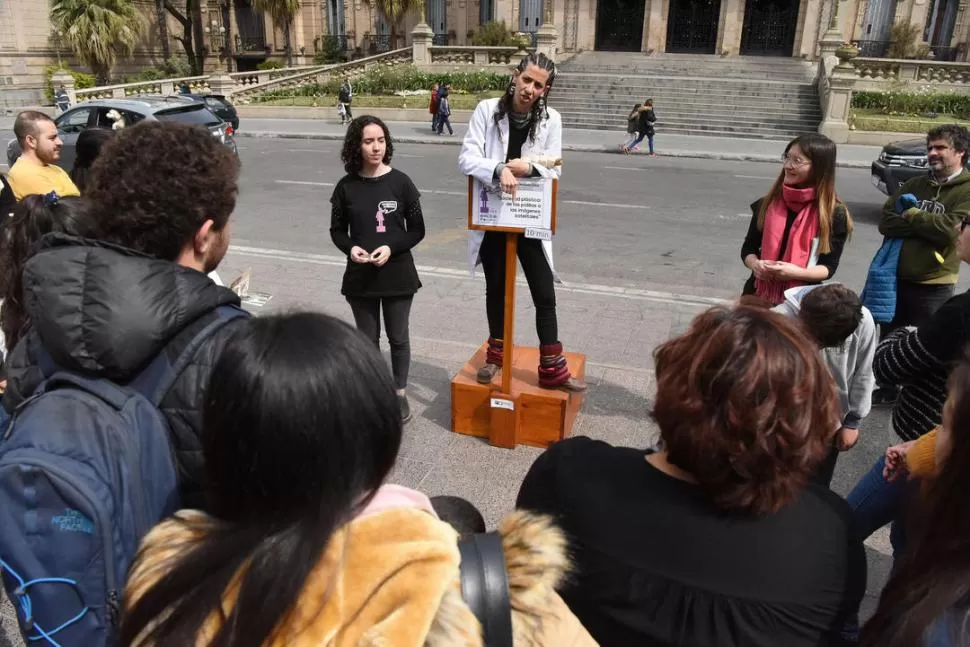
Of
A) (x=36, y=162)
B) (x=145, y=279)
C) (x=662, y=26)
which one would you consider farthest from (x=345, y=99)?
(x=145, y=279)

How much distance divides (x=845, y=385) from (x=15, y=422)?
3122mm

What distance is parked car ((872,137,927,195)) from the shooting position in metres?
11.2

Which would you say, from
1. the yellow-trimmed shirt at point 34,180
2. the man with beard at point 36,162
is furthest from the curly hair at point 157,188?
the man with beard at point 36,162

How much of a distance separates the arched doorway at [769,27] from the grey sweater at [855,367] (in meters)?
32.8

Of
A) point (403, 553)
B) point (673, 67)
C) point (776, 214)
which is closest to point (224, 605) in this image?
point (403, 553)

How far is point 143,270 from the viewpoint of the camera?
1553mm

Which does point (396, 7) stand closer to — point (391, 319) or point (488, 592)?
point (391, 319)

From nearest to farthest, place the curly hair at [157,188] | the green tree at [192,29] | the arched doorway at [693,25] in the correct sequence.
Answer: the curly hair at [157,188] → the arched doorway at [693,25] → the green tree at [192,29]

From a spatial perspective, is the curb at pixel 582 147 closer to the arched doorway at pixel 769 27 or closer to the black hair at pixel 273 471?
the arched doorway at pixel 769 27

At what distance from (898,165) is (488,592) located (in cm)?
1260

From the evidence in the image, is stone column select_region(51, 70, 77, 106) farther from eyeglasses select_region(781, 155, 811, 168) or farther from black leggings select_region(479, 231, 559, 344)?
eyeglasses select_region(781, 155, 811, 168)

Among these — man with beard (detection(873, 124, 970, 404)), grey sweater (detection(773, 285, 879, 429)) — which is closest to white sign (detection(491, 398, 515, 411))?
grey sweater (detection(773, 285, 879, 429))

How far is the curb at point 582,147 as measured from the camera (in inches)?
703

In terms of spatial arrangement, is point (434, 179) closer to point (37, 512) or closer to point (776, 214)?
point (776, 214)
